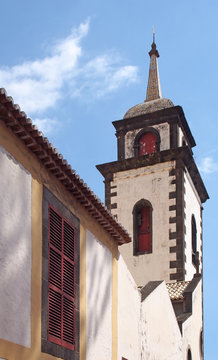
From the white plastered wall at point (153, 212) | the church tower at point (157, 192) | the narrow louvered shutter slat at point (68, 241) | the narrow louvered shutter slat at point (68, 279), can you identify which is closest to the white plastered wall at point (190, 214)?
the church tower at point (157, 192)

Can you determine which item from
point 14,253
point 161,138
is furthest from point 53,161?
point 161,138

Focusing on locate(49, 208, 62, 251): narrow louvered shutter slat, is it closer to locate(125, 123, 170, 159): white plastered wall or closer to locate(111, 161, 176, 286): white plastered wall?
locate(111, 161, 176, 286): white plastered wall

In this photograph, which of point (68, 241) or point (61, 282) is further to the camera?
point (68, 241)

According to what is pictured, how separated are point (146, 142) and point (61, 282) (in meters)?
16.4

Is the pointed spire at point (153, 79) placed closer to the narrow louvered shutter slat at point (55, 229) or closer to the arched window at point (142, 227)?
the arched window at point (142, 227)

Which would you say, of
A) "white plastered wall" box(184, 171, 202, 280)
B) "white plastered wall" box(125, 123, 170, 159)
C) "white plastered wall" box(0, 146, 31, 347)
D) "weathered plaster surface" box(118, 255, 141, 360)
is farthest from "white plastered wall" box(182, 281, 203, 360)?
"white plastered wall" box(0, 146, 31, 347)

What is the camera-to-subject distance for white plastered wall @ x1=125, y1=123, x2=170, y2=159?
26.2 meters

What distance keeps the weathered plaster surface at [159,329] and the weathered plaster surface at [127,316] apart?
0.38 meters

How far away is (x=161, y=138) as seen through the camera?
86.6 ft

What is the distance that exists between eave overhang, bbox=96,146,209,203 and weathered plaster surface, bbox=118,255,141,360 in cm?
1093

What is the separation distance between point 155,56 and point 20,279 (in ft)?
75.8

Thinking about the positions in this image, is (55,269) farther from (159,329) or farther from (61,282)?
(159,329)

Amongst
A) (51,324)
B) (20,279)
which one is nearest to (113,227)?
(51,324)

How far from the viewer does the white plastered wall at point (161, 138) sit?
86.0 ft
